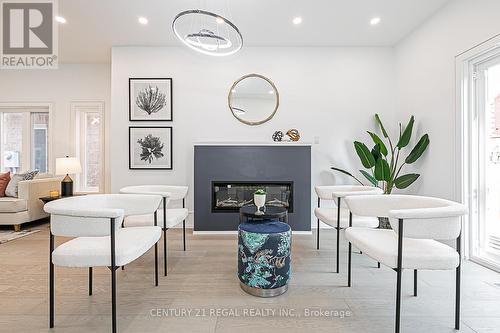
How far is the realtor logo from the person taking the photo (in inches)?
135

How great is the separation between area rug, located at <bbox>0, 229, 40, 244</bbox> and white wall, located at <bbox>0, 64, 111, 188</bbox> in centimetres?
170

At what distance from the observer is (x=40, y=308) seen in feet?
6.55

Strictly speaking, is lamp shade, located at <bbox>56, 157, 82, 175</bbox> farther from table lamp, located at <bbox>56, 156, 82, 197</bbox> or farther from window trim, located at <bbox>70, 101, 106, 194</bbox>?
window trim, located at <bbox>70, 101, 106, 194</bbox>

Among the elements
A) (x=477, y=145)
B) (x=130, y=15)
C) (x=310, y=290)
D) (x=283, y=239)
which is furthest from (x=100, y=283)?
(x=477, y=145)

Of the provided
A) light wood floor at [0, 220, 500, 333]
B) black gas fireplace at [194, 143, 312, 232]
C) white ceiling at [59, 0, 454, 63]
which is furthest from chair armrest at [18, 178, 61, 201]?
black gas fireplace at [194, 143, 312, 232]

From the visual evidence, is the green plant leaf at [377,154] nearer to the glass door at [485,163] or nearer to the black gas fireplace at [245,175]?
the black gas fireplace at [245,175]

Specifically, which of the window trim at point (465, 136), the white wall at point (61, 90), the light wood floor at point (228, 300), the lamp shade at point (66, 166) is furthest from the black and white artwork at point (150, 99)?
the window trim at point (465, 136)

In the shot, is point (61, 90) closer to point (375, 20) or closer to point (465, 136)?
point (375, 20)

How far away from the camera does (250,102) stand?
4.44 meters

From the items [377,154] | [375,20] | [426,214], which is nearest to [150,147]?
[377,154]

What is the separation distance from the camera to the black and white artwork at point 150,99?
4.41 meters

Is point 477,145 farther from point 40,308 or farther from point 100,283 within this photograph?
point 40,308

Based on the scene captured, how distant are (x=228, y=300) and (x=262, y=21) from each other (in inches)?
138

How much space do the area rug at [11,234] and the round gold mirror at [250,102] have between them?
12.0 feet
